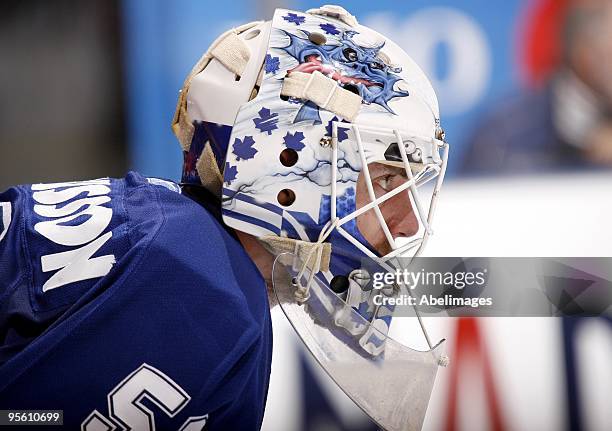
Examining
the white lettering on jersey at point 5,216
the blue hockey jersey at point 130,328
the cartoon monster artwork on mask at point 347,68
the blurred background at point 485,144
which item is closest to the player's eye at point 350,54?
the cartoon monster artwork on mask at point 347,68

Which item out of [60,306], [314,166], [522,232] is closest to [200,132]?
[314,166]

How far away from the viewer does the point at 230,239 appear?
3.22ft

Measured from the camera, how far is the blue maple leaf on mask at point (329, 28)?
1085mm

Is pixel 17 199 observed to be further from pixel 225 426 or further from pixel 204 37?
pixel 204 37

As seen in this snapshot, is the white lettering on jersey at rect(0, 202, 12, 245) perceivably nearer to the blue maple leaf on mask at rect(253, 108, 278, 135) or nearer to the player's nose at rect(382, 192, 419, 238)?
the blue maple leaf on mask at rect(253, 108, 278, 135)

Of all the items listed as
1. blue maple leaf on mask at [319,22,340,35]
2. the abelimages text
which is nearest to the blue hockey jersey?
blue maple leaf on mask at [319,22,340,35]

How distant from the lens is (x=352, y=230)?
3.39 ft

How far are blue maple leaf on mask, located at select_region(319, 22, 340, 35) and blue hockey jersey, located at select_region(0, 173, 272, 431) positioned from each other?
0.32 m

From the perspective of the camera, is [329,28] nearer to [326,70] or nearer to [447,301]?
[326,70]

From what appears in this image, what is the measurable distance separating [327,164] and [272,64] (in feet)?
0.45

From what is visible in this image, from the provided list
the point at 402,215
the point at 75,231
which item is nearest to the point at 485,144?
the point at 402,215

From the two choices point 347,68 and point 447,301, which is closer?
point 347,68

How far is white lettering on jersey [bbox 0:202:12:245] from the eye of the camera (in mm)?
977

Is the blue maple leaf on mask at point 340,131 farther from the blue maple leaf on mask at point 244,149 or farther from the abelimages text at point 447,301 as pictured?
the abelimages text at point 447,301
